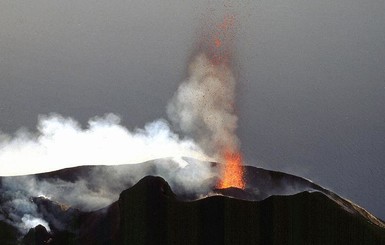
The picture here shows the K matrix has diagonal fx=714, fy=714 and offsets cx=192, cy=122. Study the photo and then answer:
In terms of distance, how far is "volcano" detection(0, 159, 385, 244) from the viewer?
32.8 m

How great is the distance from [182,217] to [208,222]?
1.27 metres

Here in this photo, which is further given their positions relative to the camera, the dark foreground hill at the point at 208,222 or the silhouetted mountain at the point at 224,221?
the silhouetted mountain at the point at 224,221

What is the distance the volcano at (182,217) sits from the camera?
107 feet

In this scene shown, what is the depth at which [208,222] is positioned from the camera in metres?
34.3

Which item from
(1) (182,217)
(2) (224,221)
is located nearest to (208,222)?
(2) (224,221)

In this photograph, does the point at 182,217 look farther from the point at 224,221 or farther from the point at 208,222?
the point at 224,221

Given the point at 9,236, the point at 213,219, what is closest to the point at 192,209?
the point at 213,219

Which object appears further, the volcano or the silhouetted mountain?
the silhouetted mountain

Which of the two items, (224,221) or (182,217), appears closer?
(182,217)

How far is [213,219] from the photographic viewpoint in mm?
34656

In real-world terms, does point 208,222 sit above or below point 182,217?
below

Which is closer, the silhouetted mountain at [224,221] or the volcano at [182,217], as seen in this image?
the volcano at [182,217]

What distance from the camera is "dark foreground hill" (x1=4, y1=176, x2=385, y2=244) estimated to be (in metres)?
32.8

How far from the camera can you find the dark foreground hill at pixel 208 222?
32781 millimetres
